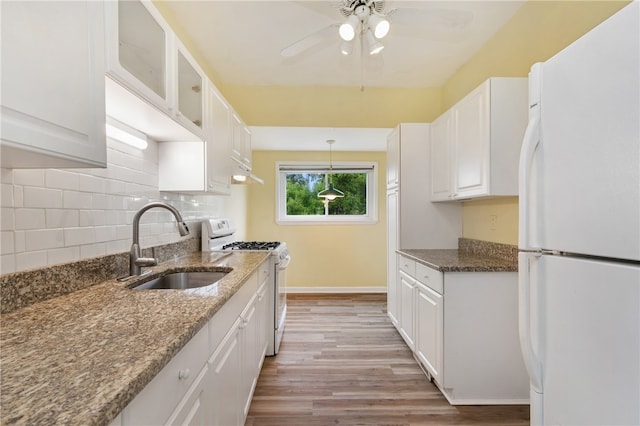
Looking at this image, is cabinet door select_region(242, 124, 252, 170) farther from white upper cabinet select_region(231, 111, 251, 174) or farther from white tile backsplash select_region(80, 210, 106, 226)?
white tile backsplash select_region(80, 210, 106, 226)

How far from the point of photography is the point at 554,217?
3.06 ft

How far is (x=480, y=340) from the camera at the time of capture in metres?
1.91

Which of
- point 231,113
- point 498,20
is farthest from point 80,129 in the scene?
point 498,20

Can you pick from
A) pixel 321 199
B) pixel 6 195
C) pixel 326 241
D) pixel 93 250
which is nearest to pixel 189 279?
pixel 93 250

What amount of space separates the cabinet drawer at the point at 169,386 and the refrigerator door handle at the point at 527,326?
1102mm

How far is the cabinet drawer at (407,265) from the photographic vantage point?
97.7 inches

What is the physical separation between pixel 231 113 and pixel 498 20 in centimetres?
225

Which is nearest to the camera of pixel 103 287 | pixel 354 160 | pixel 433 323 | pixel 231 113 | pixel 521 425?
pixel 103 287

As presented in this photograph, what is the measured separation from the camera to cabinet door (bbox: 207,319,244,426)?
111cm

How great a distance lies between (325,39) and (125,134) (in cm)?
139

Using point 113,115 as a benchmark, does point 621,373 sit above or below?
below

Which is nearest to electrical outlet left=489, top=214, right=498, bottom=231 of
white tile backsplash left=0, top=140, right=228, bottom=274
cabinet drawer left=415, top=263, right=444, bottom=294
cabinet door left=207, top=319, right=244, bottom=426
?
cabinet drawer left=415, top=263, right=444, bottom=294

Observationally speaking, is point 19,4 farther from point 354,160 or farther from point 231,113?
point 354,160

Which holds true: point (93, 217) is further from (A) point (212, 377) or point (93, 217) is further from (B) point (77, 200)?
(A) point (212, 377)
